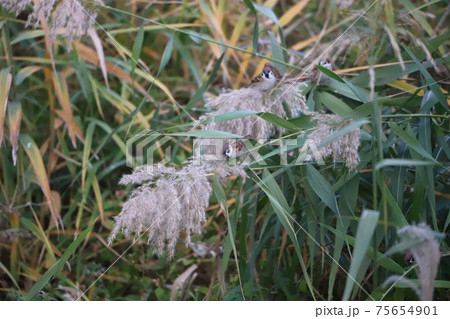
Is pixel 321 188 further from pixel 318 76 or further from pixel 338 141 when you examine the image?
pixel 318 76

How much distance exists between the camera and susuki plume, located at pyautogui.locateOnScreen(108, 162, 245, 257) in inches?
41.8

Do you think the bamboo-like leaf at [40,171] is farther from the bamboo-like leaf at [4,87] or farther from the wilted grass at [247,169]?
the bamboo-like leaf at [4,87]

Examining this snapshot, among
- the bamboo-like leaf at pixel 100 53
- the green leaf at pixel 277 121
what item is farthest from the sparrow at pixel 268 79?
the bamboo-like leaf at pixel 100 53

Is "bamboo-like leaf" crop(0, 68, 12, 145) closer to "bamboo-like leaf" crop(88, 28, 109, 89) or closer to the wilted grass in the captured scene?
A: the wilted grass

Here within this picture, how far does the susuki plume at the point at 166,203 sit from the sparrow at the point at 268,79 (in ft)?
1.10

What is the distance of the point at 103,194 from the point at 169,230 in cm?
100

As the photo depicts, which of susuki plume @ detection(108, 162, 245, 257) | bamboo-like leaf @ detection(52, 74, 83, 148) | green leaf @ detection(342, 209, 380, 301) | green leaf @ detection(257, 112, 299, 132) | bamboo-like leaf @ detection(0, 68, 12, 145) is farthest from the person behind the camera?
bamboo-like leaf @ detection(52, 74, 83, 148)

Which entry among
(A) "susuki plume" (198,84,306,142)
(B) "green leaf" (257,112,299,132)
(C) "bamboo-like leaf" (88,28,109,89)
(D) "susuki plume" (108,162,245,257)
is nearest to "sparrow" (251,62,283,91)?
(A) "susuki plume" (198,84,306,142)

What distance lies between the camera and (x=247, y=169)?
1.28 metres

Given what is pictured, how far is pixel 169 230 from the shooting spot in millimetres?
1084

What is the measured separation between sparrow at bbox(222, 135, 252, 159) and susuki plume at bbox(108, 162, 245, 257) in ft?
0.23

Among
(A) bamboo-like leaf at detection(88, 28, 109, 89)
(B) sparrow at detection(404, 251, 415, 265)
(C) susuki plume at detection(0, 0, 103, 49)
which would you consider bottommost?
(B) sparrow at detection(404, 251, 415, 265)

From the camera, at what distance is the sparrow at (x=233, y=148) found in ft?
4.13

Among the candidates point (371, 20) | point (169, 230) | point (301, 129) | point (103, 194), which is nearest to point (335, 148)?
point (301, 129)
